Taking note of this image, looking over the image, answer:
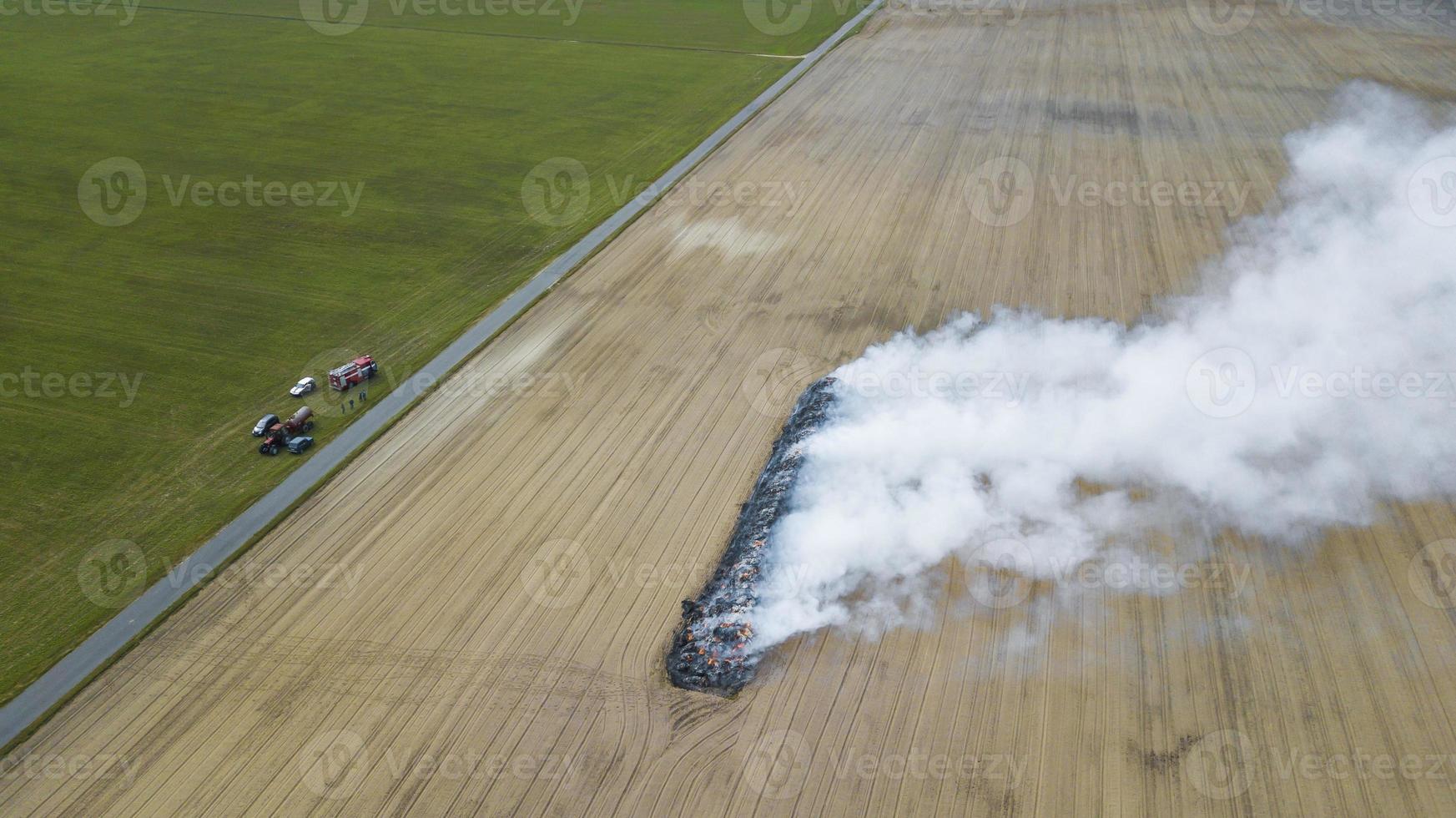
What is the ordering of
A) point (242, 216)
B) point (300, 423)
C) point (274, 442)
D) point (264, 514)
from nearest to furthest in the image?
1. point (264, 514)
2. point (274, 442)
3. point (300, 423)
4. point (242, 216)


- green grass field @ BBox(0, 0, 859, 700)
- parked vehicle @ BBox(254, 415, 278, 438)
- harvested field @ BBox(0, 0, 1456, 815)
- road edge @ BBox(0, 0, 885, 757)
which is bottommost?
harvested field @ BBox(0, 0, 1456, 815)

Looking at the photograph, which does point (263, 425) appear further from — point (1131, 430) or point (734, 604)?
point (1131, 430)

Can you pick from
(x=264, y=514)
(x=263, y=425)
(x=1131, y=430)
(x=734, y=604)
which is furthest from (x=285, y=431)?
(x=1131, y=430)

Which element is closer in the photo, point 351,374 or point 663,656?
point 663,656

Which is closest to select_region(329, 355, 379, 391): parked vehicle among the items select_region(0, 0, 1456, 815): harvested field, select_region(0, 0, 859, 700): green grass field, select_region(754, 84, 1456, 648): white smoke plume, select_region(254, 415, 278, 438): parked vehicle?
select_region(0, 0, 859, 700): green grass field

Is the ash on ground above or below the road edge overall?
below

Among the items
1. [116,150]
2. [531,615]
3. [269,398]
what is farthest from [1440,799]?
[116,150]

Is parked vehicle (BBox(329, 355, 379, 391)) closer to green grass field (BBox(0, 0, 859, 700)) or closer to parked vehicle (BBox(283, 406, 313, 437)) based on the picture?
green grass field (BBox(0, 0, 859, 700))
